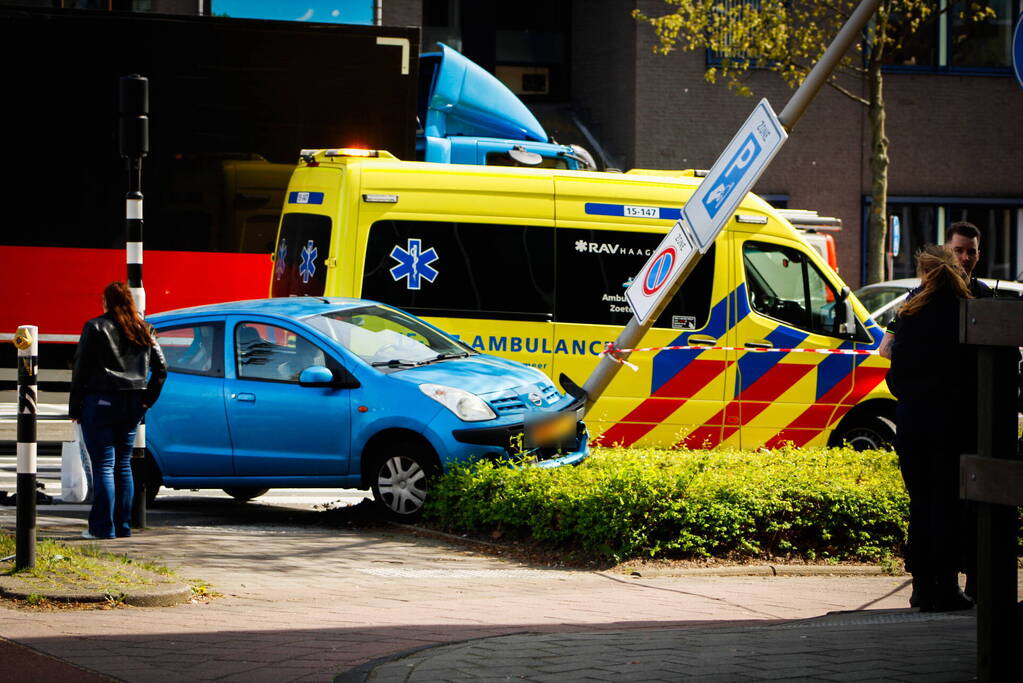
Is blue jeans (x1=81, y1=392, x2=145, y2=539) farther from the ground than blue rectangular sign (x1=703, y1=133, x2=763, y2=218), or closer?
closer

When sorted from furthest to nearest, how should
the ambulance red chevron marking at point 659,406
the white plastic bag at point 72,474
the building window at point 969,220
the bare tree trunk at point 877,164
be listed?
the building window at point 969,220 → the bare tree trunk at point 877,164 → the ambulance red chevron marking at point 659,406 → the white plastic bag at point 72,474

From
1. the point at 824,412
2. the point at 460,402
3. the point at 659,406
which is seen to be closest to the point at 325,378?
the point at 460,402

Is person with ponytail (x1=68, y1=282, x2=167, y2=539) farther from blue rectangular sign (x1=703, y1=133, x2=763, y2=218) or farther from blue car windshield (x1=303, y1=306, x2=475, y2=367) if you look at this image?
blue rectangular sign (x1=703, y1=133, x2=763, y2=218)

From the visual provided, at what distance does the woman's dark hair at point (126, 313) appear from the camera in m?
9.32

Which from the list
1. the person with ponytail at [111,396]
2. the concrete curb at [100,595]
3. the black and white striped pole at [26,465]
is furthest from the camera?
the person with ponytail at [111,396]

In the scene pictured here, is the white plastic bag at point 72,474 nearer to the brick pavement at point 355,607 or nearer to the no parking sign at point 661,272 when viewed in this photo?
the brick pavement at point 355,607

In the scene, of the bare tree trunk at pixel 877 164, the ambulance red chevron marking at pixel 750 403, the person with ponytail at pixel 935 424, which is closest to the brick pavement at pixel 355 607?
the person with ponytail at pixel 935 424

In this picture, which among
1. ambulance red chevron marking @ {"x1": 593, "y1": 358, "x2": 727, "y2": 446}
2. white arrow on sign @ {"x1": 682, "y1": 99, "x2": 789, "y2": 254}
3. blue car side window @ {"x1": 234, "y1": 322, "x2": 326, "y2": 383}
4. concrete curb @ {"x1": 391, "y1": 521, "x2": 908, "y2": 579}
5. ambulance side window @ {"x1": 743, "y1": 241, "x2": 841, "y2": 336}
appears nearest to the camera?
concrete curb @ {"x1": 391, "y1": 521, "x2": 908, "y2": 579}

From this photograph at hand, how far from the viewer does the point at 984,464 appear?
417 centimetres

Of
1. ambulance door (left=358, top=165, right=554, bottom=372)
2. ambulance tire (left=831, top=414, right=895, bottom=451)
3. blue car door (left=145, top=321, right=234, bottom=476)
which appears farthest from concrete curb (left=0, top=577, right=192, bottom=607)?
ambulance tire (left=831, top=414, right=895, bottom=451)

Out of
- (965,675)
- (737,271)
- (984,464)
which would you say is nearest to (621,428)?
(737,271)

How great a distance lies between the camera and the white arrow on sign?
9.41 metres

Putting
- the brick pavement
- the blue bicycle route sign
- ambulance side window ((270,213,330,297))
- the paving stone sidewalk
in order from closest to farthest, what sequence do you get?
the paving stone sidewalk → the brick pavement → the blue bicycle route sign → ambulance side window ((270,213,330,297))

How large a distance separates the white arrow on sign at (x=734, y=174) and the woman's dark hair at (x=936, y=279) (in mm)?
2004
